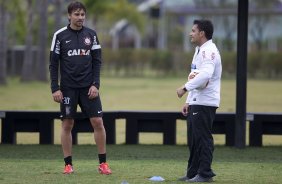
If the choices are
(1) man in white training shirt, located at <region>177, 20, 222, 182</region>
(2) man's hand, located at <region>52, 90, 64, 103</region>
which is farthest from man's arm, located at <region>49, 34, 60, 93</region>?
(1) man in white training shirt, located at <region>177, 20, 222, 182</region>

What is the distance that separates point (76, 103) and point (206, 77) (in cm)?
174

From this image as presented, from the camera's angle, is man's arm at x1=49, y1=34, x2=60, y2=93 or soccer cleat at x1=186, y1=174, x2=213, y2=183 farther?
man's arm at x1=49, y1=34, x2=60, y2=93

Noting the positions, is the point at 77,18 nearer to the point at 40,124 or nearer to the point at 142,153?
the point at 142,153

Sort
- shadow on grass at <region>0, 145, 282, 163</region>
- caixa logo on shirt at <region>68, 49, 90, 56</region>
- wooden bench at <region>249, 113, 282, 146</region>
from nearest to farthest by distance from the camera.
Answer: caixa logo on shirt at <region>68, 49, 90, 56</region> → shadow on grass at <region>0, 145, 282, 163</region> → wooden bench at <region>249, 113, 282, 146</region>

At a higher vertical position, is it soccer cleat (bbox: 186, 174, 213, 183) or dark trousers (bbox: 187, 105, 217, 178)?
dark trousers (bbox: 187, 105, 217, 178)

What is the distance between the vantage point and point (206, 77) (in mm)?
Answer: 9203

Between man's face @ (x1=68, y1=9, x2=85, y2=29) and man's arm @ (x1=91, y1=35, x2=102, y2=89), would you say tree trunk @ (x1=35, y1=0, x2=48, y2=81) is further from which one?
man's face @ (x1=68, y1=9, x2=85, y2=29)

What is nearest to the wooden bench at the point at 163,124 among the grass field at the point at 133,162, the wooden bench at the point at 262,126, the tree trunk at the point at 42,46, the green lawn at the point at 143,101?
the grass field at the point at 133,162

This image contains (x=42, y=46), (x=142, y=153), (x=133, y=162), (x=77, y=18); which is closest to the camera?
(x=77, y=18)

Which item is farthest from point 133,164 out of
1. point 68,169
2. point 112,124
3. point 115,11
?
point 115,11

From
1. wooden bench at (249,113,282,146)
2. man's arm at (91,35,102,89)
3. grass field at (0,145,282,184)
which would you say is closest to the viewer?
grass field at (0,145,282,184)

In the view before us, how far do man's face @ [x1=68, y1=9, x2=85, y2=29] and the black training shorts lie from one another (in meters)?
0.77

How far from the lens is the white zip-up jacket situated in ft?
30.2

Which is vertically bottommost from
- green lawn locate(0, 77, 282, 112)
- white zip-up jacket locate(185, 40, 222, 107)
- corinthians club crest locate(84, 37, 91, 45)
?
green lawn locate(0, 77, 282, 112)
